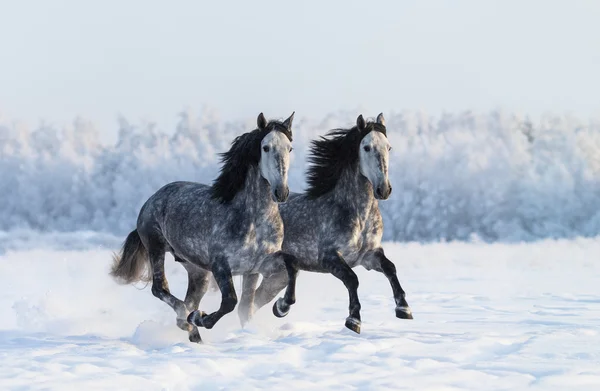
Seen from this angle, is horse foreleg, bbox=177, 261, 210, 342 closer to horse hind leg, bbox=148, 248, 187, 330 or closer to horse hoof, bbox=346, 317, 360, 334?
horse hind leg, bbox=148, 248, 187, 330

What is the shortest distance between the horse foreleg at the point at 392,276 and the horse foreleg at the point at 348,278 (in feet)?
1.03

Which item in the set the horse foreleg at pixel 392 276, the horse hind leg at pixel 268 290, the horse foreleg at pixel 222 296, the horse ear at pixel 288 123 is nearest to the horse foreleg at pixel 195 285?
the horse hind leg at pixel 268 290

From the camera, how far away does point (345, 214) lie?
9594mm

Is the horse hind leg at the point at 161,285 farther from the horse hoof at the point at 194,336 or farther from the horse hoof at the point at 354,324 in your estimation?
the horse hoof at the point at 354,324

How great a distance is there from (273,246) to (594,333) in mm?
3972

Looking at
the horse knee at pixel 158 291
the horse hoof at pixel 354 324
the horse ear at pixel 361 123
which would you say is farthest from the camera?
the horse knee at pixel 158 291

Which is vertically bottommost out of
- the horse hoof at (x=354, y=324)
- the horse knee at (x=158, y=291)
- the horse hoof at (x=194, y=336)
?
the horse hoof at (x=194, y=336)

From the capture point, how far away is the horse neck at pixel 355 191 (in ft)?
31.3

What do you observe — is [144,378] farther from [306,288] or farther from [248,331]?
[306,288]

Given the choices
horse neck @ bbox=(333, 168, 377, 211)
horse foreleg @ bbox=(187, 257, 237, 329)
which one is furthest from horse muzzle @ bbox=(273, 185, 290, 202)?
horse neck @ bbox=(333, 168, 377, 211)

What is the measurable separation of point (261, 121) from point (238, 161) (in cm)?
55

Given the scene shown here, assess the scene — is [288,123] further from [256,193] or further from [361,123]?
[361,123]

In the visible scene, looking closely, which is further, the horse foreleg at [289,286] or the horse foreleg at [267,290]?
the horse foreleg at [267,290]

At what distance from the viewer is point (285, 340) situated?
9078mm
